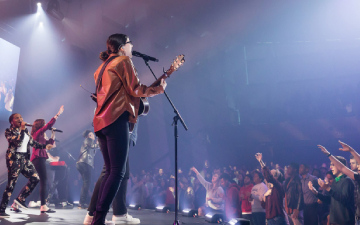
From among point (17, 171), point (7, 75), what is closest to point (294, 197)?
point (17, 171)

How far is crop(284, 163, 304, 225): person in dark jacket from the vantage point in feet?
15.9

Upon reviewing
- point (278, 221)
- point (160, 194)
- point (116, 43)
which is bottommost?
point (278, 221)

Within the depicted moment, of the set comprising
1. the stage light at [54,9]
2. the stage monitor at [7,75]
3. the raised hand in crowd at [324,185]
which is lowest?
the raised hand in crowd at [324,185]

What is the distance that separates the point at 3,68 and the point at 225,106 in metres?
9.35

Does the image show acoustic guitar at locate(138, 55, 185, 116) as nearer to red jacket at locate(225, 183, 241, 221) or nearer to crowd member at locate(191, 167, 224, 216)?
red jacket at locate(225, 183, 241, 221)

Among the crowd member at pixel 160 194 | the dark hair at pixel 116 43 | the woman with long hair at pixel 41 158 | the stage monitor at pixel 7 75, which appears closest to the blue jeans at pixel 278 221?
the crowd member at pixel 160 194

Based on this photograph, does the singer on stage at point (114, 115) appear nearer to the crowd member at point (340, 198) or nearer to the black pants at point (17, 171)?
the black pants at point (17, 171)

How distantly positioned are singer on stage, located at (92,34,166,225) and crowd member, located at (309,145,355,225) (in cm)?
378

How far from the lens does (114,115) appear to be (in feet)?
5.84

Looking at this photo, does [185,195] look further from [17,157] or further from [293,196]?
[17,157]

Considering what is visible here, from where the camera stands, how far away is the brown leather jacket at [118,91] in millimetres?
1812

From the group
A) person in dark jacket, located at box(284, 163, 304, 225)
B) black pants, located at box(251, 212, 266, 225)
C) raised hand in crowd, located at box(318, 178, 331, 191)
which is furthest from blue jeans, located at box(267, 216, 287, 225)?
raised hand in crowd, located at box(318, 178, 331, 191)

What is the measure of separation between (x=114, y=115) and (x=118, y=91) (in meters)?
0.19

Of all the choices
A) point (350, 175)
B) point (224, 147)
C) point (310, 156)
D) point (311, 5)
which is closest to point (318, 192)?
point (350, 175)
